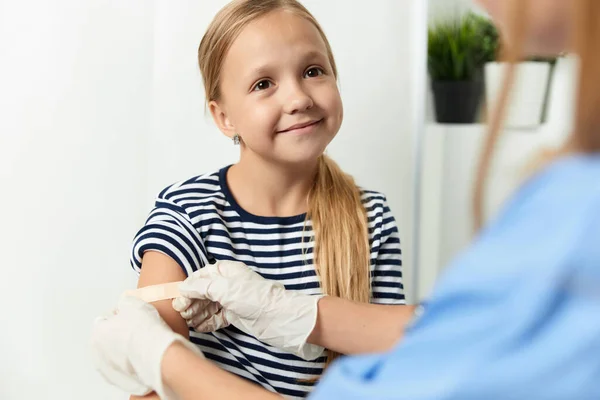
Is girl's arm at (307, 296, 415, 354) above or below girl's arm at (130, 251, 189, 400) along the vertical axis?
below

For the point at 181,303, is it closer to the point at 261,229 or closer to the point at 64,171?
the point at 261,229

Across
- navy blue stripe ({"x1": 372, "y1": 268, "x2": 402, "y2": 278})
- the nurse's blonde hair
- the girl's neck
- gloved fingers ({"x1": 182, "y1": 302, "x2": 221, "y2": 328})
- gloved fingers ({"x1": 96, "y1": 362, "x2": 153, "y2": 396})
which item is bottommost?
gloved fingers ({"x1": 96, "y1": 362, "x2": 153, "y2": 396})

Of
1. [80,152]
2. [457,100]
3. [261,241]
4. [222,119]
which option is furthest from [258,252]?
[457,100]

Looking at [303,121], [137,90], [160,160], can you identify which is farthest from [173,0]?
[303,121]

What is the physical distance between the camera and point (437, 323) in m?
0.56

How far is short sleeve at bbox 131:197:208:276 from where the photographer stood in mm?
1238

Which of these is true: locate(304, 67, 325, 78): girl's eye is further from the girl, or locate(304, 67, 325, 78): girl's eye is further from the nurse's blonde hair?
the nurse's blonde hair

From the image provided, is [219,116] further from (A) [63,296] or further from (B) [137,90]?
(A) [63,296]

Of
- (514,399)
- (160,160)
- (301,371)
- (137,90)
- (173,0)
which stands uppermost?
(173,0)

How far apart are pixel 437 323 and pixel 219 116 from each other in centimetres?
88

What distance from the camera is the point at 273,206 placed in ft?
4.44

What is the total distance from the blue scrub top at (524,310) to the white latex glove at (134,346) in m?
0.47

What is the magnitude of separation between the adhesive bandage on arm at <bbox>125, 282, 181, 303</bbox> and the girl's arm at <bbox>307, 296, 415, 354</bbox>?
0.22m

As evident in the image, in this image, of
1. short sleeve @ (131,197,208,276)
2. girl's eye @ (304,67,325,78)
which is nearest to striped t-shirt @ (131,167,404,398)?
short sleeve @ (131,197,208,276)
